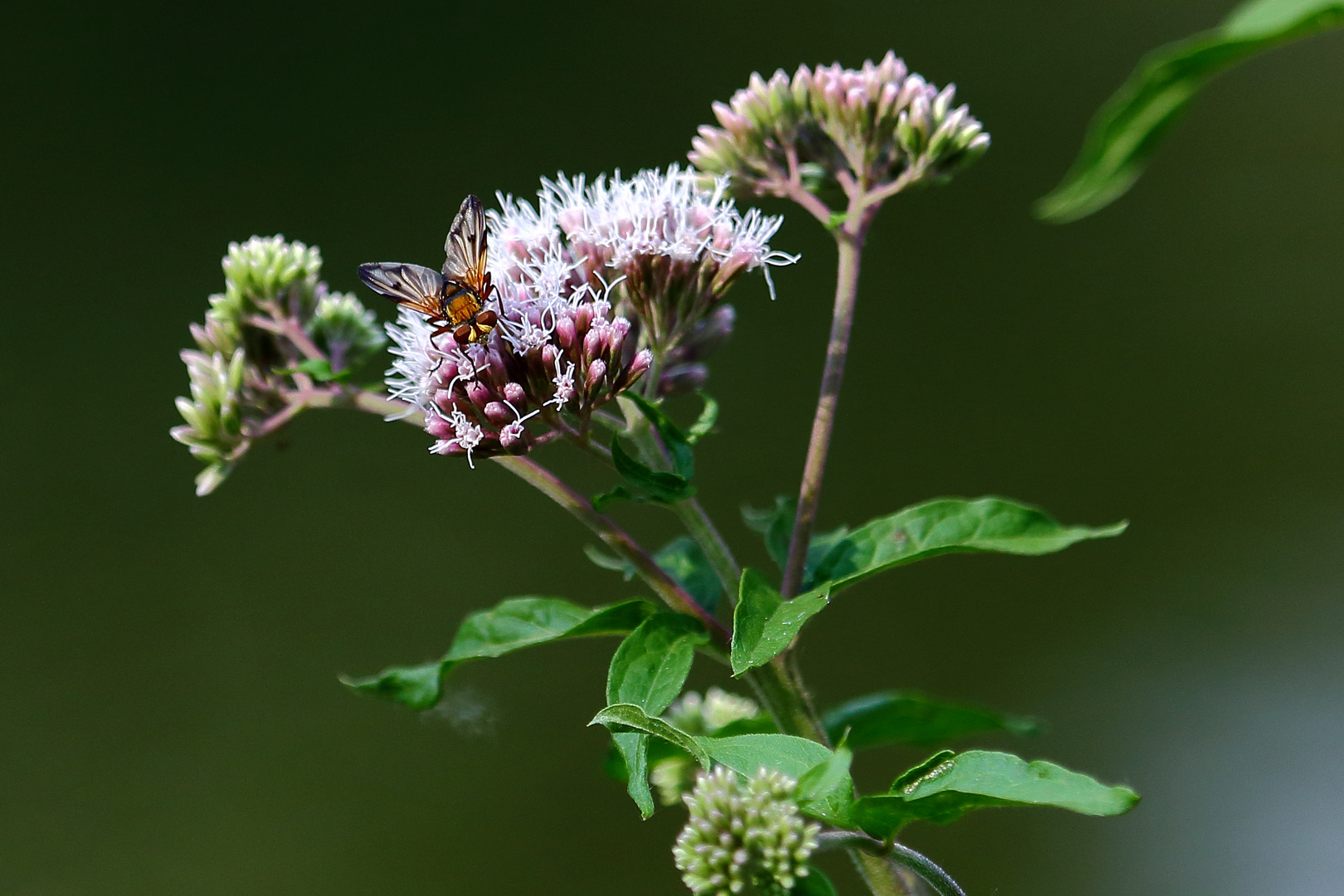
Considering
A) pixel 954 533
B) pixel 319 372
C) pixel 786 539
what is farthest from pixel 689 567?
pixel 319 372

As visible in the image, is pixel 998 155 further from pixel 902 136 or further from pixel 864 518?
pixel 902 136

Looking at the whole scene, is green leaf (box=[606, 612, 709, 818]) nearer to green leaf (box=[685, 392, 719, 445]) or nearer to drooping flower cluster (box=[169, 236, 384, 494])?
green leaf (box=[685, 392, 719, 445])

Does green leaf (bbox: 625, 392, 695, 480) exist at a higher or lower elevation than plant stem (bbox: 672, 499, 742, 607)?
higher

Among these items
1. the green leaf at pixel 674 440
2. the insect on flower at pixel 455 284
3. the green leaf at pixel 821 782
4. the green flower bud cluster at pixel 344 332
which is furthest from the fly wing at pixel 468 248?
the green leaf at pixel 821 782

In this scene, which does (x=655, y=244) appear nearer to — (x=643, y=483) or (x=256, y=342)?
(x=643, y=483)

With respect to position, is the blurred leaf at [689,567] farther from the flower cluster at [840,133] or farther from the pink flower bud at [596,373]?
the flower cluster at [840,133]

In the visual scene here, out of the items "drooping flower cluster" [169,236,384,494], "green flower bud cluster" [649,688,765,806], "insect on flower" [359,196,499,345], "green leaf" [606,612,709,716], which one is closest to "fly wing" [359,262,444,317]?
"insect on flower" [359,196,499,345]
